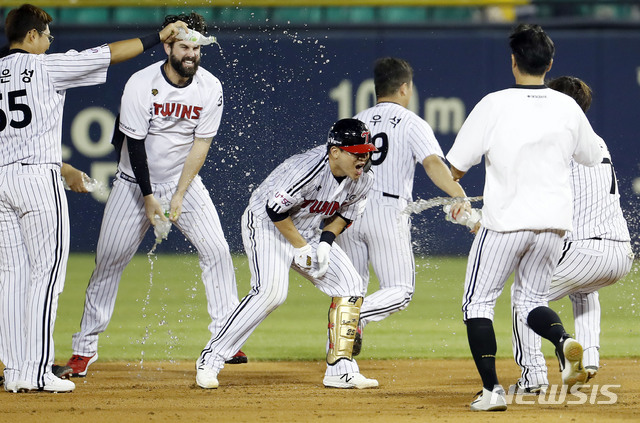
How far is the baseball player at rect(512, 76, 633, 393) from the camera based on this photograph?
4.97 metres

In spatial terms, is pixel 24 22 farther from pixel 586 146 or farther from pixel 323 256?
pixel 586 146

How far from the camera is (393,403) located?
472 centimetres

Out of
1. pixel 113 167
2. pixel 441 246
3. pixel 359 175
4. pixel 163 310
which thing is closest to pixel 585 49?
pixel 441 246

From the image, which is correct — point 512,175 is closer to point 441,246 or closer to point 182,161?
point 182,161

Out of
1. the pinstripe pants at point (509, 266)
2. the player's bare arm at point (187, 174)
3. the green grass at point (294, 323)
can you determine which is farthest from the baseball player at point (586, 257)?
the player's bare arm at point (187, 174)

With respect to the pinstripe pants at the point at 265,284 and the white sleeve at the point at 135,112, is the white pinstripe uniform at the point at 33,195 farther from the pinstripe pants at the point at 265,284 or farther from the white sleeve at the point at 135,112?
the pinstripe pants at the point at 265,284

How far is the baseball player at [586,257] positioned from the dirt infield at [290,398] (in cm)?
26

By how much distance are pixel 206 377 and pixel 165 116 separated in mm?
1528

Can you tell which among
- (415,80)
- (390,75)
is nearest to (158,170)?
(390,75)

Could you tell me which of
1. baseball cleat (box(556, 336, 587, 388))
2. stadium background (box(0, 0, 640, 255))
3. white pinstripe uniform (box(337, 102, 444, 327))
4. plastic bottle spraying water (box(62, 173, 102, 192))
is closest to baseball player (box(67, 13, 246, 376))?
plastic bottle spraying water (box(62, 173, 102, 192))

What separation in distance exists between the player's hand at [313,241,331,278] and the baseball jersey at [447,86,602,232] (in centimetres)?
94

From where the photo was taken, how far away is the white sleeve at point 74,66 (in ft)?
16.1

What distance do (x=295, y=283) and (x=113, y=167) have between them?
3.39m

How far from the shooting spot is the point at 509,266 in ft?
14.5
